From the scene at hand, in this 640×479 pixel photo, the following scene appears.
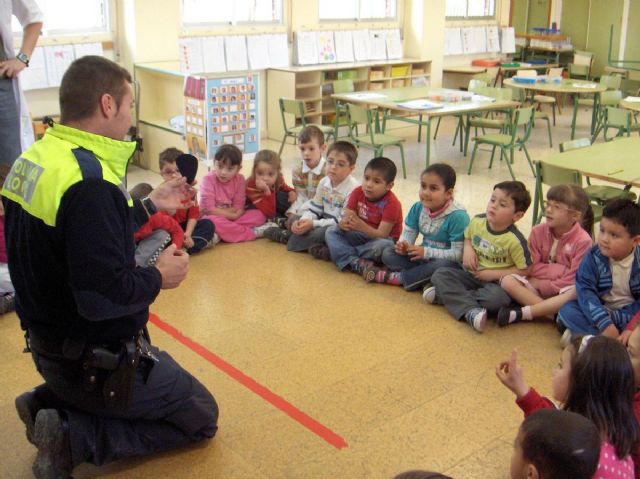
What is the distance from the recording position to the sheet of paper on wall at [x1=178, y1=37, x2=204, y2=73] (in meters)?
7.29

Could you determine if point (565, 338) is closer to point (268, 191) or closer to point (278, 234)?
point (278, 234)

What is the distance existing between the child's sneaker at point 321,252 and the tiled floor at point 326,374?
76mm

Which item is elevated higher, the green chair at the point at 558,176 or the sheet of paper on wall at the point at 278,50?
the sheet of paper on wall at the point at 278,50

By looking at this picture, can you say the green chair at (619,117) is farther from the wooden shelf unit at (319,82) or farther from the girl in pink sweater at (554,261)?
the girl in pink sweater at (554,261)

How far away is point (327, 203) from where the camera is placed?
4.57 metres

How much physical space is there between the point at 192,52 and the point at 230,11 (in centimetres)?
77

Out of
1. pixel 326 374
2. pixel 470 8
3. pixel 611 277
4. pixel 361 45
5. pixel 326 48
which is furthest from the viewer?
pixel 470 8

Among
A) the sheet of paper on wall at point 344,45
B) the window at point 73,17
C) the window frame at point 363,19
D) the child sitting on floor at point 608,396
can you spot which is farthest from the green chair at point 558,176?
the window frame at point 363,19

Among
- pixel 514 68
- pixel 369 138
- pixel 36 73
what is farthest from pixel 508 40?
pixel 36 73

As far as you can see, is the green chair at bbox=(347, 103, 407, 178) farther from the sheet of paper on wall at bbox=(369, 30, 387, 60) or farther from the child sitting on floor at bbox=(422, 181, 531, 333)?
the child sitting on floor at bbox=(422, 181, 531, 333)

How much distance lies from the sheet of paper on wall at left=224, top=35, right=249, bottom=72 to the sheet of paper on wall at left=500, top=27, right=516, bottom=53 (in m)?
5.14

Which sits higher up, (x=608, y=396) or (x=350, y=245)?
(x=608, y=396)

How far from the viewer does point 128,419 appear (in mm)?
2342

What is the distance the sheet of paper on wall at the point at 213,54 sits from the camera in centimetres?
764
